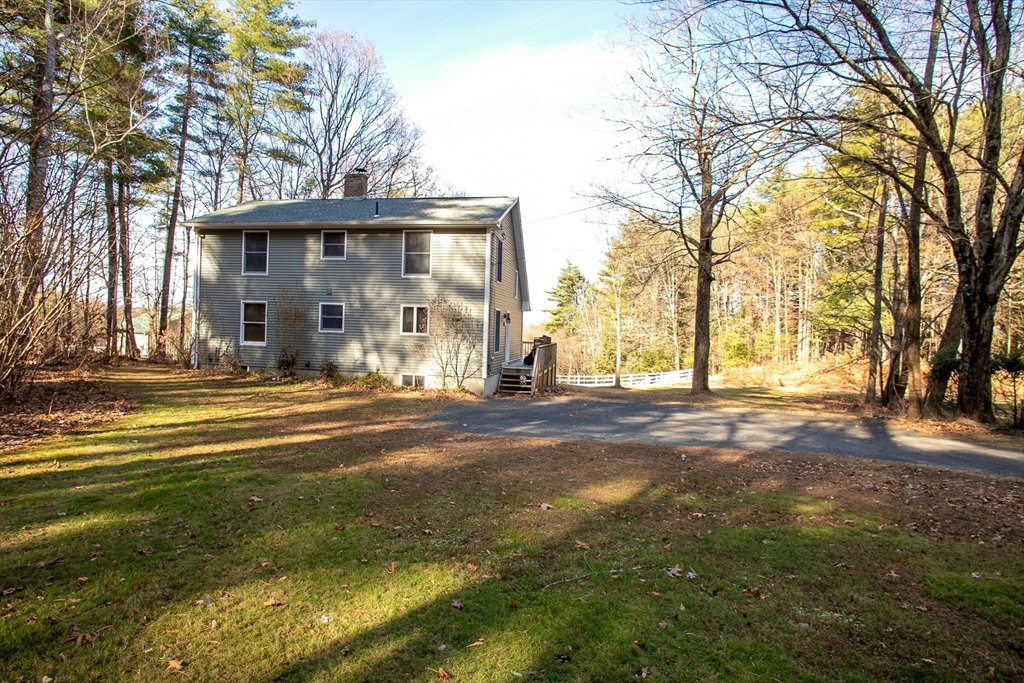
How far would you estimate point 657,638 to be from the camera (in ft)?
10.7

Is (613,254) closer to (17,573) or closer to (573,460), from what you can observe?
(573,460)

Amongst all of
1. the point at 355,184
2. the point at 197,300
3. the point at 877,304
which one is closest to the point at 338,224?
the point at 355,184

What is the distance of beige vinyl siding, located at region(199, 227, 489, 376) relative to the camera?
53.8ft

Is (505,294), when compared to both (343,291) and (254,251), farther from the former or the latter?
(254,251)

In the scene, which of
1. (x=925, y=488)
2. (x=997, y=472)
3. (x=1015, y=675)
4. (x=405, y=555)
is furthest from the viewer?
(x=997, y=472)

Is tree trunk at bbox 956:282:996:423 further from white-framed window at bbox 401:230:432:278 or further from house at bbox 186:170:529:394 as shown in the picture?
white-framed window at bbox 401:230:432:278

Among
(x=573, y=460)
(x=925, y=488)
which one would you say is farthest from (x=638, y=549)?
(x=925, y=488)

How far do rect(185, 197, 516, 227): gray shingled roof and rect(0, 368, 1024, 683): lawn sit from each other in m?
10.6

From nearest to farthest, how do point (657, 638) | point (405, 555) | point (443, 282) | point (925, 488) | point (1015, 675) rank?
point (1015, 675) → point (657, 638) → point (405, 555) → point (925, 488) → point (443, 282)

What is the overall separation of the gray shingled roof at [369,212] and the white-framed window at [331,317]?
258cm

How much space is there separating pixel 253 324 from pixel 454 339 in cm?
677

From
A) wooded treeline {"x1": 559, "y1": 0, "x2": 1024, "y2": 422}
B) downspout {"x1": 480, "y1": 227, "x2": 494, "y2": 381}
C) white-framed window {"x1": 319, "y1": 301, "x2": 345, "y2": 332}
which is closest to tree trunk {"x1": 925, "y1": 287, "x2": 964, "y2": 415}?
wooded treeline {"x1": 559, "y1": 0, "x2": 1024, "y2": 422}

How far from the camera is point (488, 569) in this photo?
13.4 feet

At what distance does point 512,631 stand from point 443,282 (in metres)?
13.8
